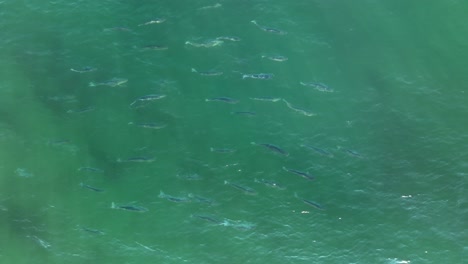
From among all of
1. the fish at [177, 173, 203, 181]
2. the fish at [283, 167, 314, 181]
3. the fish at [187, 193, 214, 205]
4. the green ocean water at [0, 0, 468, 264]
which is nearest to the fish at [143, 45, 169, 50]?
the green ocean water at [0, 0, 468, 264]

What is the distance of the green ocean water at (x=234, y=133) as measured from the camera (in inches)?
4363

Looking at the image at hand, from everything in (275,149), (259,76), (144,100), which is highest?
(259,76)

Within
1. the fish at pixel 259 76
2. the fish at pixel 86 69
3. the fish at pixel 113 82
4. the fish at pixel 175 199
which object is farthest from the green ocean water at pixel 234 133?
the fish at pixel 259 76

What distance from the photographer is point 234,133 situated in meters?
120

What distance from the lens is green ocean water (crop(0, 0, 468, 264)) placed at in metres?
111

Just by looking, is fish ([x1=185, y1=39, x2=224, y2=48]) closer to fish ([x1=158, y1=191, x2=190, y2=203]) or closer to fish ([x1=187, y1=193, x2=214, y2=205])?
fish ([x1=187, y1=193, x2=214, y2=205])

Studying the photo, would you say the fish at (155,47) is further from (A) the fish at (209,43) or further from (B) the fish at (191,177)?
(B) the fish at (191,177)

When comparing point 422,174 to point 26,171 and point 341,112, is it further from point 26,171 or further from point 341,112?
point 26,171

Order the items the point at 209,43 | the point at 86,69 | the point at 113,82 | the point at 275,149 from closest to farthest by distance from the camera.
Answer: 1. the point at 275,149
2. the point at 113,82
3. the point at 86,69
4. the point at 209,43

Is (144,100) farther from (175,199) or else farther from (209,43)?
(175,199)

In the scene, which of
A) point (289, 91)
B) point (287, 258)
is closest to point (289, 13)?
point (289, 91)

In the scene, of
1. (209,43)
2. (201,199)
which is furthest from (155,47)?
(201,199)

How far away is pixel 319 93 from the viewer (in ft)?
403

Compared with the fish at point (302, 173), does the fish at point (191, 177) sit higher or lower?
lower
